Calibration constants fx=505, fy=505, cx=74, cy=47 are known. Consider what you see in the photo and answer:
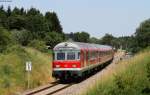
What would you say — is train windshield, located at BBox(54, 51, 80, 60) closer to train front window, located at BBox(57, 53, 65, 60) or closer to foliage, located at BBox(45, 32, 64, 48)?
train front window, located at BBox(57, 53, 65, 60)

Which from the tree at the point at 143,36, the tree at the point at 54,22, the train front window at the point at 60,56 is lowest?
the train front window at the point at 60,56

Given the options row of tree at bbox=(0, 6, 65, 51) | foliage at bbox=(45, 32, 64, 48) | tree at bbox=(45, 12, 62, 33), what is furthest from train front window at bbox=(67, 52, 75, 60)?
tree at bbox=(45, 12, 62, 33)

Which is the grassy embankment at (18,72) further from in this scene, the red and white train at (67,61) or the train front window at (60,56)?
the train front window at (60,56)

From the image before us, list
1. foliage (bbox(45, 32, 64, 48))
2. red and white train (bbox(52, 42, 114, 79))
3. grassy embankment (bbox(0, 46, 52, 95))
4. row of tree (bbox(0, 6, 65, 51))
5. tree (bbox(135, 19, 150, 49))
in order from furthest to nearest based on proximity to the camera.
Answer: foliage (bbox(45, 32, 64, 48)), row of tree (bbox(0, 6, 65, 51)), tree (bbox(135, 19, 150, 49)), red and white train (bbox(52, 42, 114, 79)), grassy embankment (bbox(0, 46, 52, 95))

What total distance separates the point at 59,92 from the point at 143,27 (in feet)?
130

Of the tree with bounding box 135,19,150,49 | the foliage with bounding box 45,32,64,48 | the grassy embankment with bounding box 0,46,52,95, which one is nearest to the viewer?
the grassy embankment with bounding box 0,46,52,95

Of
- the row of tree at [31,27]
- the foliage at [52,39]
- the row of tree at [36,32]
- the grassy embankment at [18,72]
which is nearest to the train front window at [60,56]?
the grassy embankment at [18,72]

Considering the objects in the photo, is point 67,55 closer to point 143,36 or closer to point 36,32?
point 143,36

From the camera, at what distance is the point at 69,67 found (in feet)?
110

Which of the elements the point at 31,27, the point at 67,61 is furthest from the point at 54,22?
the point at 67,61

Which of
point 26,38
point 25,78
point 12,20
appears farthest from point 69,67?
point 12,20

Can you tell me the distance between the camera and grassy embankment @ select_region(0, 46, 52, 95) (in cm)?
2780

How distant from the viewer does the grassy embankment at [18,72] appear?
2780cm

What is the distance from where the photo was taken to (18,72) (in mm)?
31547
